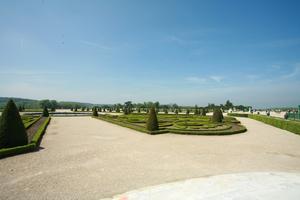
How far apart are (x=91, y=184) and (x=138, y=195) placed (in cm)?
186

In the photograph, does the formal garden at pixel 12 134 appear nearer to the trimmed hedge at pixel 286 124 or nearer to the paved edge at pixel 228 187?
the paved edge at pixel 228 187

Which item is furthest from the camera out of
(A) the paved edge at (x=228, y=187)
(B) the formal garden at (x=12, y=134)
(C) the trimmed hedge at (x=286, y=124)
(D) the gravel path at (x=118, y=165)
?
(C) the trimmed hedge at (x=286, y=124)

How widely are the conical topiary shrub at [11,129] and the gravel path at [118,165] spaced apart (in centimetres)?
146

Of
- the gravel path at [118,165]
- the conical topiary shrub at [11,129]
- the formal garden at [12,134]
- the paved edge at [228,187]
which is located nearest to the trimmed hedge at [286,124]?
the gravel path at [118,165]

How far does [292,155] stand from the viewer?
36.4ft

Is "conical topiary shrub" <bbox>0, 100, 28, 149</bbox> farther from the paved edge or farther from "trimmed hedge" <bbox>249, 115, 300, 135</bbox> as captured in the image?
"trimmed hedge" <bbox>249, 115, 300, 135</bbox>

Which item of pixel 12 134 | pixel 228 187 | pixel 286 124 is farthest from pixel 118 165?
pixel 286 124

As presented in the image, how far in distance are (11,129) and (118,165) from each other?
721cm

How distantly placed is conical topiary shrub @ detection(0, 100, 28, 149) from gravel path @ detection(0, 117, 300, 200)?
146 centimetres

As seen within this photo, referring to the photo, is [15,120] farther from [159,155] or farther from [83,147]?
[159,155]

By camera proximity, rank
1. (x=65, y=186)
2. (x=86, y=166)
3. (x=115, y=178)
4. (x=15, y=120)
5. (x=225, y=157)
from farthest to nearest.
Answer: (x=15, y=120), (x=225, y=157), (x=86, y=166), (x=115, y=178), (x=65, y=186)

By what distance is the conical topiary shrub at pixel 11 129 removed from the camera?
11.4 meters

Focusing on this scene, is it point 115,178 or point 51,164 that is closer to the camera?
point 115,178

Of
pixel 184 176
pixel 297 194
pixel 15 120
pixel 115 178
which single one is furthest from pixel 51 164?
pixel 297 194
